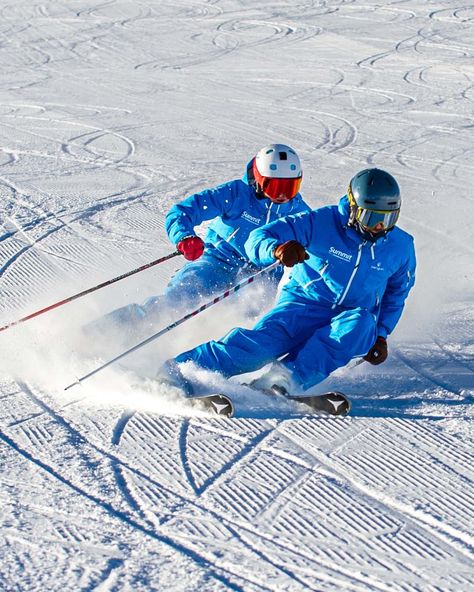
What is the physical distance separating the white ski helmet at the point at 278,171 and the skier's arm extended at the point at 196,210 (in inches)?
11.9

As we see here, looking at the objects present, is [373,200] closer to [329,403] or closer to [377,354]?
[377,354]

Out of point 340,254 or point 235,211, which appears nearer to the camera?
point 340,254

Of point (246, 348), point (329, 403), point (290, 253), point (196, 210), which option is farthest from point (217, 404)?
point (196, 210)

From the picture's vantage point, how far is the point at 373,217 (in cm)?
591

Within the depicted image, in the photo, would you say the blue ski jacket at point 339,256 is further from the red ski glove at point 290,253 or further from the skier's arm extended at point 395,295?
the red ski glove at point 290,253

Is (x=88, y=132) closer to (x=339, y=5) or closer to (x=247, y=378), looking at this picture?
(x=247, y=378)

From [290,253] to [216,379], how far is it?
0.91 meters

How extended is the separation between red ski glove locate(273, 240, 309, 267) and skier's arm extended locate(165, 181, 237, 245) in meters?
1.20

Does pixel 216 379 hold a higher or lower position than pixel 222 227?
lower

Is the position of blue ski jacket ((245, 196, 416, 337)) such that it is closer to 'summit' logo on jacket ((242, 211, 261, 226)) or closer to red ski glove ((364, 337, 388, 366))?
red ski glove ((364, 337, 388, 366))

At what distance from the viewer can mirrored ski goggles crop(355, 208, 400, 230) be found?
5898 millimetres

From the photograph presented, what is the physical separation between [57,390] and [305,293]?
5.72ft

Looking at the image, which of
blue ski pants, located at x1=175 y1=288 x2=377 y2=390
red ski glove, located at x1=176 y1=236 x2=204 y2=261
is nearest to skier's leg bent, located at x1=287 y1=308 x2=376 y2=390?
blue ski pants, located at x1=175 y1=288 x2=377 y2=390

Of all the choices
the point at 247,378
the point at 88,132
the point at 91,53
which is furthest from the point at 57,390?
the point at 91,53
